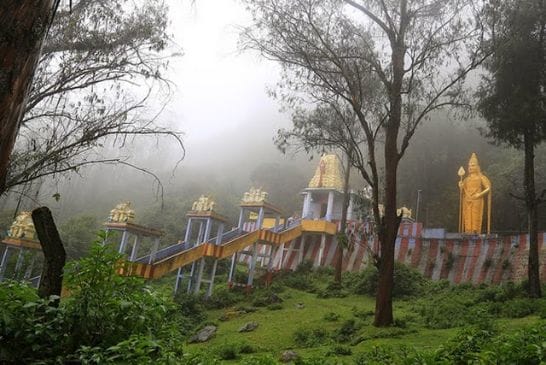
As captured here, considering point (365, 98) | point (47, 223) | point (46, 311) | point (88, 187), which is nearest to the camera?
point (46, 311)

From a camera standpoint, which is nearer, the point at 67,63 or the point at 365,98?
the point at 67,63

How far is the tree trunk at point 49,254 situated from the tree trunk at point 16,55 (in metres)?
2.58

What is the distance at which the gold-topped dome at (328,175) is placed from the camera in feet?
78.8

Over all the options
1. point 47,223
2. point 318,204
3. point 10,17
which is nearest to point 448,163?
point 318,204

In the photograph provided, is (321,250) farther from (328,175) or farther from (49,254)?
(49,254)

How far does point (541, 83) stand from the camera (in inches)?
516

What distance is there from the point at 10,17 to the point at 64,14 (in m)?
6.47

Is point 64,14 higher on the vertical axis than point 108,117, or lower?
higher

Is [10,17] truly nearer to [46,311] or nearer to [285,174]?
[46,311]

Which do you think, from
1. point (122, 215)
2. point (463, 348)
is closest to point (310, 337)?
point (463, 348)

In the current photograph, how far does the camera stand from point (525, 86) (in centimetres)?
1307

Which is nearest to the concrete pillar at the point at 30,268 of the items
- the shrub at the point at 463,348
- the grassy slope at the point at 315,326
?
the grassy slope at the point at 315,326

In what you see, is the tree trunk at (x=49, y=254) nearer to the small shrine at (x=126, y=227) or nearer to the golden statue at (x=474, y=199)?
the small shrine at (x=126, y=227)

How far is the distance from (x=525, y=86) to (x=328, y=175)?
12275 millimetres
